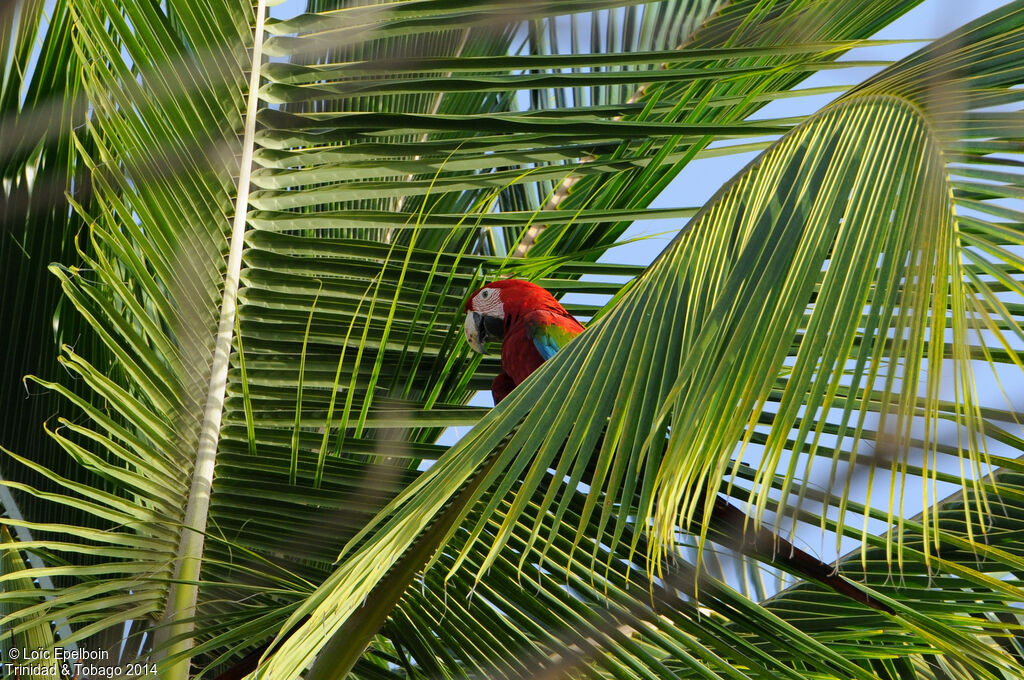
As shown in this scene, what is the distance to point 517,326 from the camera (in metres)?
1.94

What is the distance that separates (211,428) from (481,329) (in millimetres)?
656

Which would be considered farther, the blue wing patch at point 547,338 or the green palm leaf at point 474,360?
the blue wing patch at point 547,338

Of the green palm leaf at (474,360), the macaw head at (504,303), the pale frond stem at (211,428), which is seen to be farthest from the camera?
the macaw head at (504,303)

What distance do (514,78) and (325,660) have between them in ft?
2.74

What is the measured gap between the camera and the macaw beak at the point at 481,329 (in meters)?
1.85

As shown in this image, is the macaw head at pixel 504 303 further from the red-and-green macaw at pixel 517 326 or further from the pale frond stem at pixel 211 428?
the pale frond stem at pixel 211 428

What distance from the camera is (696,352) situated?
0.84 m

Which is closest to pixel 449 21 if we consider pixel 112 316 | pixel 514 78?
pixel 514 78

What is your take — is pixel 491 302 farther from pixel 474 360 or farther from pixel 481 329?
pixel 474 360

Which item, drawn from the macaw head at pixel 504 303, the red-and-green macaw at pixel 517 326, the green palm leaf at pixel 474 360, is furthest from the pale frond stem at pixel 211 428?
the macaw head at pixel 504 303

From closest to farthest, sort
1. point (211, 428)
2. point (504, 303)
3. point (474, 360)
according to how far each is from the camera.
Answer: point (211, 428) < point (474, 360) < point (504, 303)

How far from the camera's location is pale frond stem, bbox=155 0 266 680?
1.32 metres

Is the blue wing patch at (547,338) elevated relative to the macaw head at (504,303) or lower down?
lower down

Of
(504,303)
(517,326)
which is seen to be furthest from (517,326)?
(504,303)
